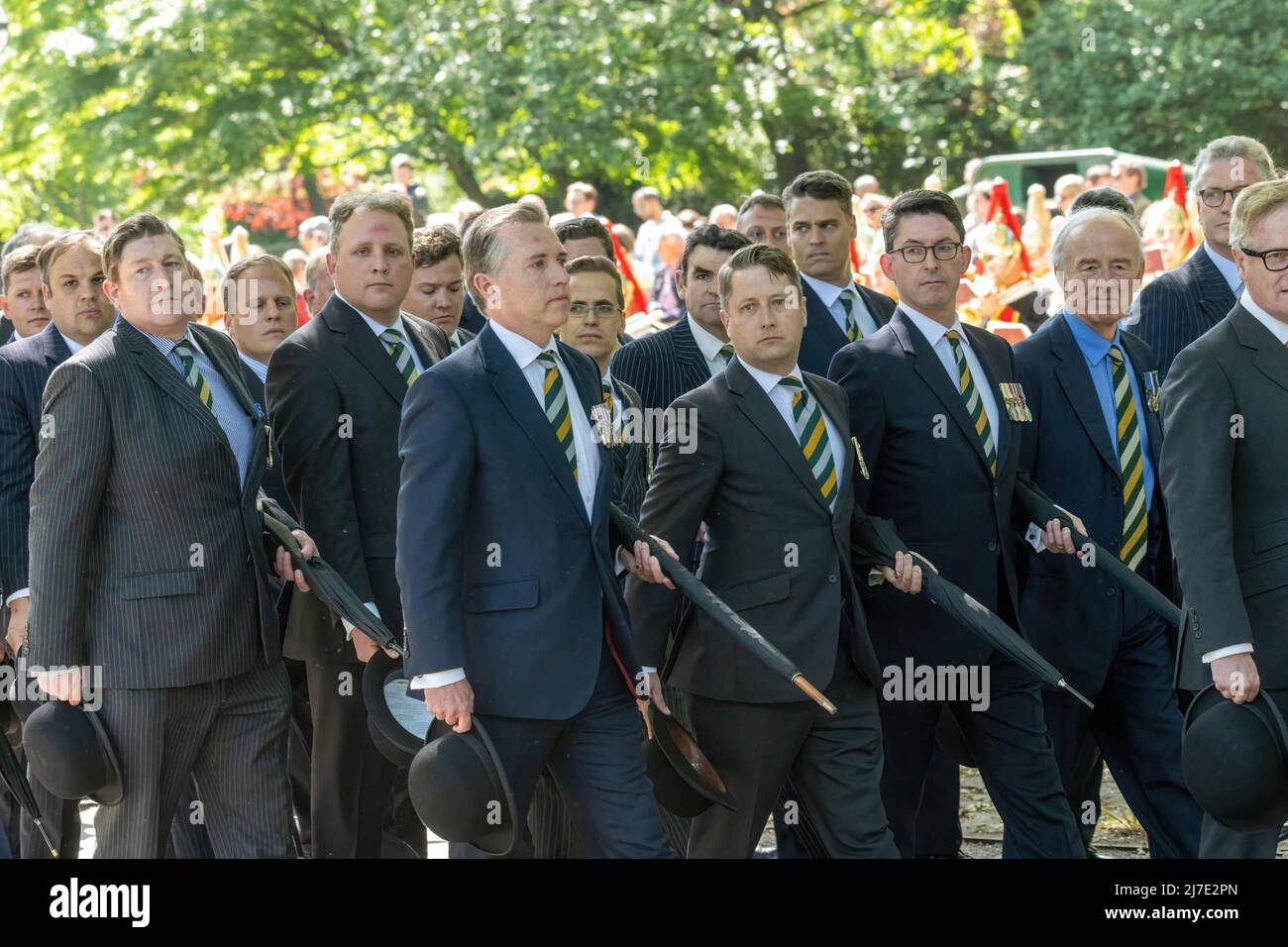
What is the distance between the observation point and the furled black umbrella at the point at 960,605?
5.05m

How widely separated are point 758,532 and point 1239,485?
4.42ft

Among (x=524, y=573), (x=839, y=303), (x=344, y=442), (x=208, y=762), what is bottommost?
(x=208, y=762)

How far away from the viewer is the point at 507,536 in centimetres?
481

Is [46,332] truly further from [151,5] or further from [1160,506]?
[151,5]

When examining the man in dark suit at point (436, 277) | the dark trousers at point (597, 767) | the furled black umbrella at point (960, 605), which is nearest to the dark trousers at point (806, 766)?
the furled black umbrella at point (960, 605)

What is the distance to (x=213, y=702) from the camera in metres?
5.24

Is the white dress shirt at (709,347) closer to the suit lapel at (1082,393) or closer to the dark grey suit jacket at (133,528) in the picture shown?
the suit lapel at (1082,393)

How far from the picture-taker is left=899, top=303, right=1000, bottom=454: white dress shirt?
5863 mm

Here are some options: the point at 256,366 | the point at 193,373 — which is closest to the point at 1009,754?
the point at 193,373

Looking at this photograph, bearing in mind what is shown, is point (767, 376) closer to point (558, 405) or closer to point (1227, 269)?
point (558, 405)

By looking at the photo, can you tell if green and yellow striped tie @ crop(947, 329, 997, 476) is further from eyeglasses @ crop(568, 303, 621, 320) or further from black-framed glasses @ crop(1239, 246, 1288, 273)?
eyeglasses @ crop(568, 303, 621, 320)

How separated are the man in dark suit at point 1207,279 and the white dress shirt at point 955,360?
3.20 feet
